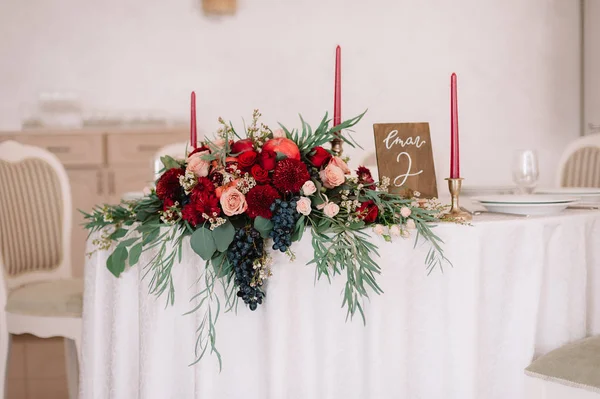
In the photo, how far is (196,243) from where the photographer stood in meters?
0.95

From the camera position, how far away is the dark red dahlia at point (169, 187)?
1025 millimetres

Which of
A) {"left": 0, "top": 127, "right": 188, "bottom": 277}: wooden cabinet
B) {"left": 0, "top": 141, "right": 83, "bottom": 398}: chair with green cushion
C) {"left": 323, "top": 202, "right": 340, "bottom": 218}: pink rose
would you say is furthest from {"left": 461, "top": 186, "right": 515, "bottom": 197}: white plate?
{"left": 0, "top": 127, "right": 188, "bottom": 277}: wooden cabinet

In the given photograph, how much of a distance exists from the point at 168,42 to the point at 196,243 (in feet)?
12.1

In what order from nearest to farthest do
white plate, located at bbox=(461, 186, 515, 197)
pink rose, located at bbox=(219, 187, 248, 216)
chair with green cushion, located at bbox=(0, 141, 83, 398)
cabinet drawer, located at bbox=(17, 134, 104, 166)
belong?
pink rose, located at bbox=(219, 187, 248, 216) → white plate, located at bbox=(461, 186, 515, 197) → chair with green cushion, located at bbox=(0, 141, 83, 398) → cabinet drawer, located at bbox=(17, 134, 104, 166)

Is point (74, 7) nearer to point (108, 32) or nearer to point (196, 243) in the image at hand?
point (108, 32)

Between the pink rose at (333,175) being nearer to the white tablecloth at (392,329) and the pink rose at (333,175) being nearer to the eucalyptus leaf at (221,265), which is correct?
the white tablecloth at (392,329)

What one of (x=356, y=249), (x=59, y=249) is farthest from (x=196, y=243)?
(x=59, y=249)

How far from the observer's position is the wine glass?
4.37 ft

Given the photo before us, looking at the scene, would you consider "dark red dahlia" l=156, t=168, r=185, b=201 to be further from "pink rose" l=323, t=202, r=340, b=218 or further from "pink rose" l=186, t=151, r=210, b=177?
"pink rose" l=323, t=202, r=340, b=218

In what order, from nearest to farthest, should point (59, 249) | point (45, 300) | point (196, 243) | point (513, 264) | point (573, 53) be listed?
1. point (196, 243)
2. point (513, 264)
3. point (45, 300)
4. point (59, 249)
5. point (573, 53)

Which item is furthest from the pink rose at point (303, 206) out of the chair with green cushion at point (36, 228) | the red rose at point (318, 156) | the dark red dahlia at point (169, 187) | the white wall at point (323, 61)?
the white wall at point (323, 61)

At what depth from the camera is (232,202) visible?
0.93 meters

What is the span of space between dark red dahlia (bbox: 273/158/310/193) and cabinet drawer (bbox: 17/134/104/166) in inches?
125

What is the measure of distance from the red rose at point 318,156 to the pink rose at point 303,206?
0.35 ft
